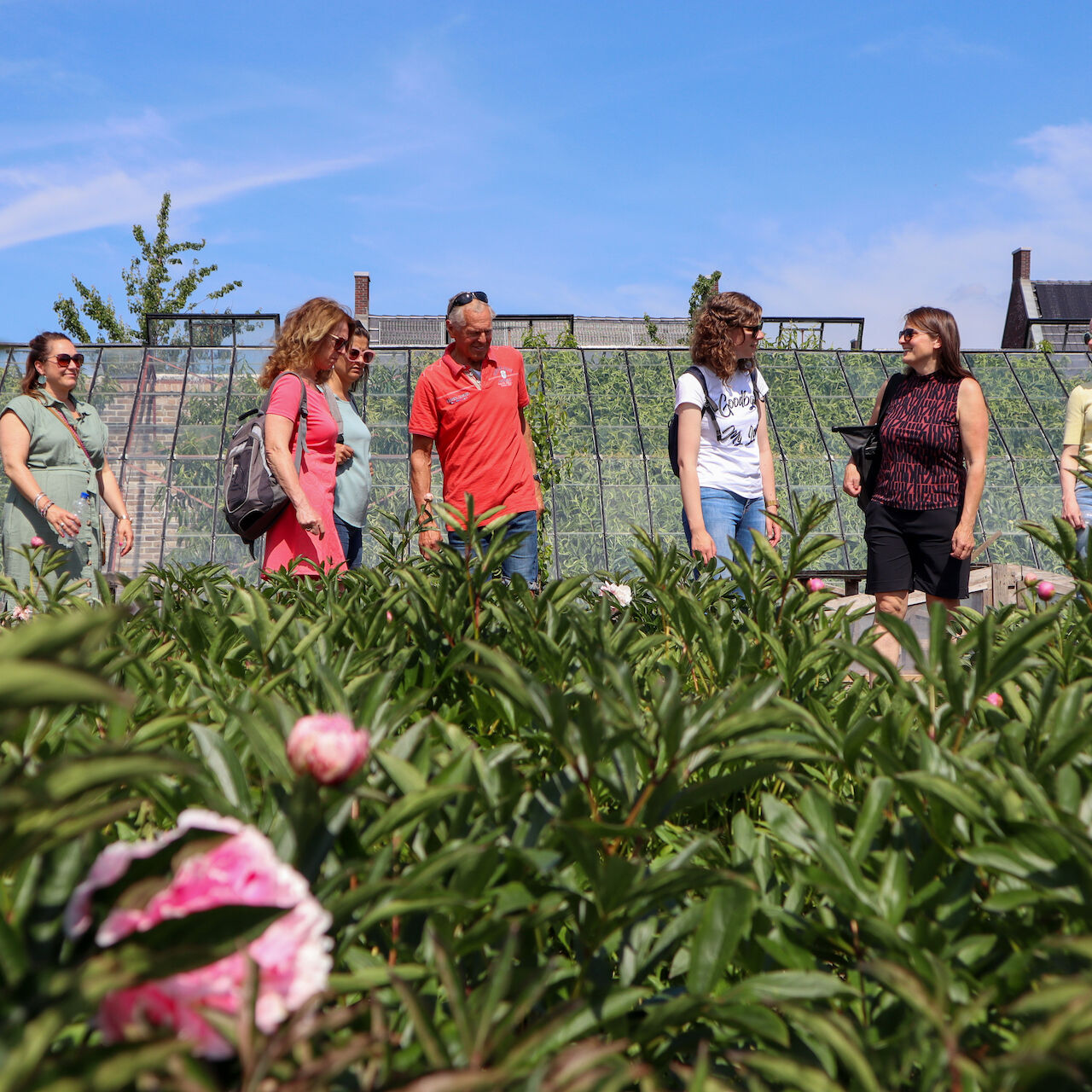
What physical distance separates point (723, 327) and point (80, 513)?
10.7 feet

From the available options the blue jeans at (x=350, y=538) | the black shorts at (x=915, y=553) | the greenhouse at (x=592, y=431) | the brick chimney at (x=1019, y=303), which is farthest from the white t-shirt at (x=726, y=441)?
the brick chimney at (x=1019, y=303)

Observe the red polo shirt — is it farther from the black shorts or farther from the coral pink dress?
the black shorts

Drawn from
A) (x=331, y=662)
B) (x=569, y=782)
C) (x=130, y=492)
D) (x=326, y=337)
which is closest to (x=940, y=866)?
(x=569, y=782)

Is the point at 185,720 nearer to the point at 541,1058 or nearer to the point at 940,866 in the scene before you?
the point at 541,1058

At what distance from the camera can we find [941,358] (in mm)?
4629

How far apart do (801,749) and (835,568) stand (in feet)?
34.0

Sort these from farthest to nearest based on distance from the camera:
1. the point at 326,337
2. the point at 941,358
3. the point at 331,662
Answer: the point at 941,358 → the point at 326,337 → the point at 331,662

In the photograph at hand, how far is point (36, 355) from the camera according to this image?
5.30 metres

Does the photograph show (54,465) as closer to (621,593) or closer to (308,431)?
(308,431)


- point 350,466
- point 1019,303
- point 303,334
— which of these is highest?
point 1019,303

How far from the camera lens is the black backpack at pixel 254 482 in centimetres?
411

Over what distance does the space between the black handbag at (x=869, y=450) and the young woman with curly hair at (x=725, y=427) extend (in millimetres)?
466

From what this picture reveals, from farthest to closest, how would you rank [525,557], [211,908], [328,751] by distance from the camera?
[525,557] → [328,751] → [211,908]

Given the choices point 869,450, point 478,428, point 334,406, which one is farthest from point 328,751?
point 869,450
